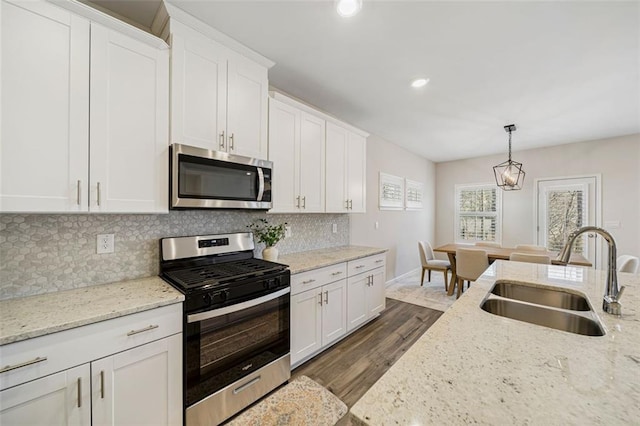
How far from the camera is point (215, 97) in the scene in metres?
1.82

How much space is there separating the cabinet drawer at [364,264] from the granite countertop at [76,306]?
167 cm

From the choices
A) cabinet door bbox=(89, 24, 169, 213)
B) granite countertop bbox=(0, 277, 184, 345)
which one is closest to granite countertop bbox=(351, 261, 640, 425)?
granite countertop bbox=(0, 277, 184, 345)

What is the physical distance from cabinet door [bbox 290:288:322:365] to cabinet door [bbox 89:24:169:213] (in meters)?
1.25

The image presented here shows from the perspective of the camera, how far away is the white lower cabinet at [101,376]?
0.99 meters

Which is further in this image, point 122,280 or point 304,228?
point 304,228

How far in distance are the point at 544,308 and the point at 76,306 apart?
2.32 metres

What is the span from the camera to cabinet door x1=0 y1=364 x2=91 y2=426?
0.97 metres

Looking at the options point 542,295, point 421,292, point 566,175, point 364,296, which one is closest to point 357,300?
point 364,296

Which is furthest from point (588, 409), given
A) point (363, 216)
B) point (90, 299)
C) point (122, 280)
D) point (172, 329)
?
point (363, 216)

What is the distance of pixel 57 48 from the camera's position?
4.14 ft

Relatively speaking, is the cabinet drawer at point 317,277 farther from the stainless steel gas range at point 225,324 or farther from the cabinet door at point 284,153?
the cabinet door at point 284,153

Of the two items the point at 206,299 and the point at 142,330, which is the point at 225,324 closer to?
the point at 206,299

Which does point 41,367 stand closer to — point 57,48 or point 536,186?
point 57,48

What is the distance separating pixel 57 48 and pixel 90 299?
130cm
